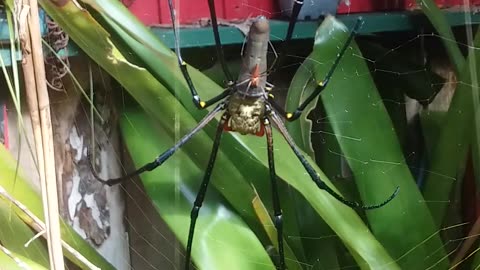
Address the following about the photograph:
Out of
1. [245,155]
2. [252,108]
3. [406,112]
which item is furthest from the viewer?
[406,112]

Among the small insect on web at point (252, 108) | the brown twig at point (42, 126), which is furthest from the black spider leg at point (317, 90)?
the brown twig at point (42, 126)

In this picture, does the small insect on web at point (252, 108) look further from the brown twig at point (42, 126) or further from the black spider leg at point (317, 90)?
the brown twig at point (42, 126)

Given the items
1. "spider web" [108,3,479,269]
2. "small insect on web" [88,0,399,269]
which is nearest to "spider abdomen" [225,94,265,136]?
"small insect on web" [88,0,399,269]

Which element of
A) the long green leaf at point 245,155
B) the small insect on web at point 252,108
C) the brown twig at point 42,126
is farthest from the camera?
the long green leaf at point 245,155

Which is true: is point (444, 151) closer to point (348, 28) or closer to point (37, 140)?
point (348, 28)

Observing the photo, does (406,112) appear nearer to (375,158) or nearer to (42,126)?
(375,158)

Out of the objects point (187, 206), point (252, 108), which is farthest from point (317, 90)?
point (187, 206)

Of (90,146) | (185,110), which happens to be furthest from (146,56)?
(90,146)

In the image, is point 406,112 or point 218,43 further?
point 406,112
